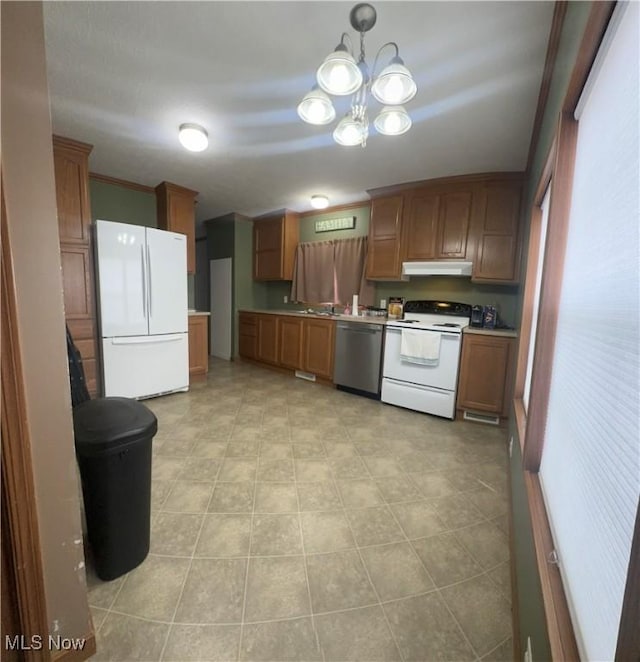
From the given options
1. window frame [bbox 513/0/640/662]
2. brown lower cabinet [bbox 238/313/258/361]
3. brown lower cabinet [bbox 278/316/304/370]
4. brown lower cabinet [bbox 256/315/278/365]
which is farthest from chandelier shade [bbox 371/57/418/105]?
brown lower cabinet [bbox 238/313/258/361]

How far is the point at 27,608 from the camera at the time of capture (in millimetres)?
843

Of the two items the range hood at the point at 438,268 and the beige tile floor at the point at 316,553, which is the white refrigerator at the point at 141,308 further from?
the range hood at the point at 438,268

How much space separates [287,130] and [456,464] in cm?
292

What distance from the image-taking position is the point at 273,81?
181cm

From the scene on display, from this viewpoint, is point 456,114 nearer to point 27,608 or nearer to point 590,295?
point 590,295

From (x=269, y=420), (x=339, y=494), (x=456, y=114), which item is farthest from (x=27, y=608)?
(x=456, y=114)

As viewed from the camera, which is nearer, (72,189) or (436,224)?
(72,189)

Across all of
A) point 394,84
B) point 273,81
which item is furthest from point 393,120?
point 273,81

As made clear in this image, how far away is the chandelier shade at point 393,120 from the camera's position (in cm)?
173

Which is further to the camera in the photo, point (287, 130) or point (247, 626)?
point (287, 130)

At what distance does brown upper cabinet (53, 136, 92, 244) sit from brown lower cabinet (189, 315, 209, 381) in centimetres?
141

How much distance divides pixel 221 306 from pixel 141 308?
7.35 feet

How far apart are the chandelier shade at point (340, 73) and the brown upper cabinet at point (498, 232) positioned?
221 cm

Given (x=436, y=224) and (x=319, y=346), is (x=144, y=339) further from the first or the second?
(x=436, y=224)
